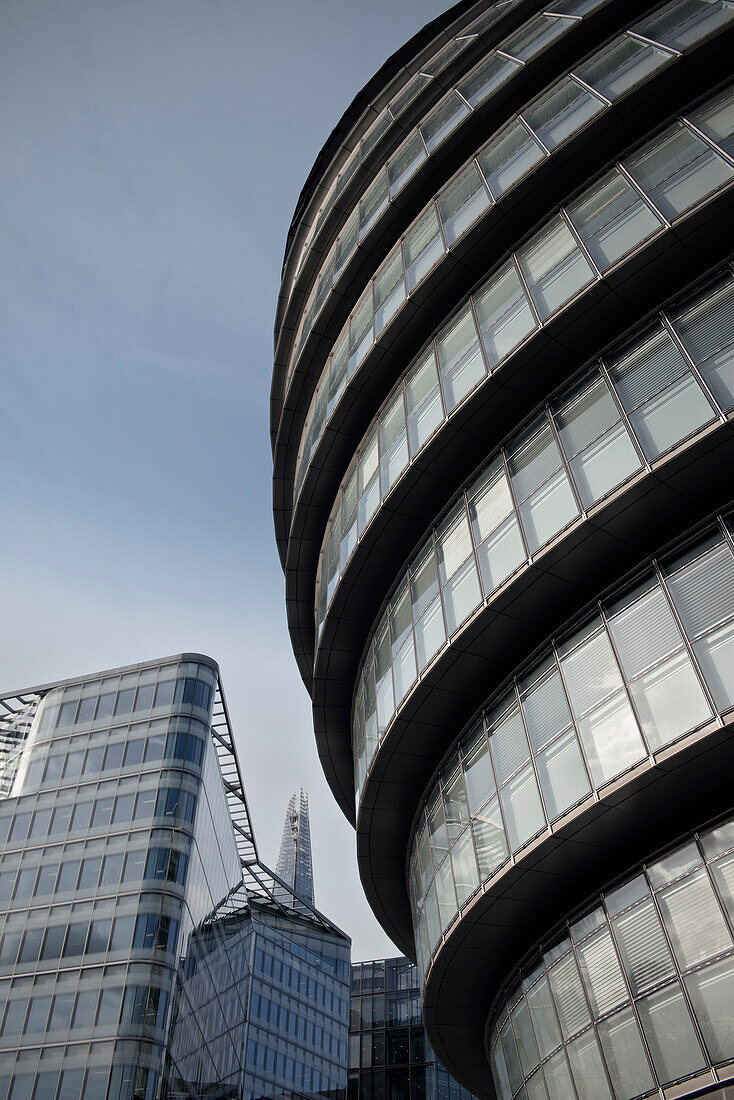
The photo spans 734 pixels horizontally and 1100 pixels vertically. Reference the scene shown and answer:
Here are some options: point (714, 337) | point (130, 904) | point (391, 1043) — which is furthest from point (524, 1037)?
point (391, 1043)

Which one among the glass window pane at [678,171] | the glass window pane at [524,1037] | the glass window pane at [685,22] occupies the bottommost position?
the glass window pane at [524,1037]

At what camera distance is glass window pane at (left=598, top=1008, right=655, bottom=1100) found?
11.7 meters

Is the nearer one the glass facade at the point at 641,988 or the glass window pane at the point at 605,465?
the glass facade at the point at 641,988

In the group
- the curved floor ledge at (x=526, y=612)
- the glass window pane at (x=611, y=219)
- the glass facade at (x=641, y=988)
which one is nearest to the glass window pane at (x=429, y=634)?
the curved floor ledge at (x=526, y=612)

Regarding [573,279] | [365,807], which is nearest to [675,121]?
[573,279]

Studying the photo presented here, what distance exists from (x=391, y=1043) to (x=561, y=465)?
65005mm

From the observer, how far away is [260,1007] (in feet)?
165

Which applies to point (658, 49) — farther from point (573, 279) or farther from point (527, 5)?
point (527, 5)

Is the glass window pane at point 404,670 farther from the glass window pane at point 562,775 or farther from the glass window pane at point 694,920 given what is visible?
the glass window pane at point 694,920

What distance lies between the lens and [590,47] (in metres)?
19.4

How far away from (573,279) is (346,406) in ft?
24.6

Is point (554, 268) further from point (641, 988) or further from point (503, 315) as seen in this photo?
point (641, 988)

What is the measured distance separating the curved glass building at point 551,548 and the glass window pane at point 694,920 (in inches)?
1.6

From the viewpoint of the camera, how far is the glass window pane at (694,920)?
1125 centimetres
